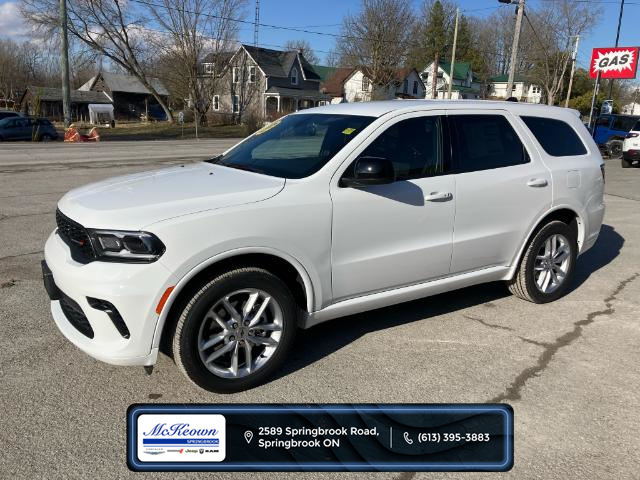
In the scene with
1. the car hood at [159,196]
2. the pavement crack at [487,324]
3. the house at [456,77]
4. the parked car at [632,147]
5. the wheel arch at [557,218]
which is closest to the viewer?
the car hood at [159,196]

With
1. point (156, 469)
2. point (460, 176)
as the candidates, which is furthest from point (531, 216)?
point (156, 469)

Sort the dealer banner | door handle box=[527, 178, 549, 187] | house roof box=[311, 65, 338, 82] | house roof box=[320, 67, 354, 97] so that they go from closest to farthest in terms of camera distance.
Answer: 1. the dealer banner
2. door handle box=[527, 178, 549, 187]
3. house roof box=[320, 67, 354, 97]
4. house roof box=[311, 65, 338, 82]

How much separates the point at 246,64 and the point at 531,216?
190 ft

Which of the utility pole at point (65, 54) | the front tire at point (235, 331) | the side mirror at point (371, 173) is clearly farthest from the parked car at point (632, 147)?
the utility pole at point (65, 54)

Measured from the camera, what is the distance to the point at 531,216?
4707 millimetres

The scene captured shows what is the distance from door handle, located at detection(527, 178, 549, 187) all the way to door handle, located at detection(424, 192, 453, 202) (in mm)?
971

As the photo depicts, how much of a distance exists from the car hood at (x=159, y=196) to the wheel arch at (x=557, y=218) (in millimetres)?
2410

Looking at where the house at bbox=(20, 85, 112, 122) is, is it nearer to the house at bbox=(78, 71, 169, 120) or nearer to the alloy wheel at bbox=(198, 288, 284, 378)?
the house at bbox=(78, 71, 169, 120)

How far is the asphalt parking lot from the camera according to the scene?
286 centimetres

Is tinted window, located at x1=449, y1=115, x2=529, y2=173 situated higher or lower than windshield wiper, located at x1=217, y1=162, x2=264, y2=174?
higher

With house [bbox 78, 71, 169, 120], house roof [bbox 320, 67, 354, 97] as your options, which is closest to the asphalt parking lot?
house roof [bbox 320, 67, 354, 97]

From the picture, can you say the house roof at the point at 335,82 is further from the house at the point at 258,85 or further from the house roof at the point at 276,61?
the house at the point at 258,85

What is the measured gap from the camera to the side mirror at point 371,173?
3.50 m

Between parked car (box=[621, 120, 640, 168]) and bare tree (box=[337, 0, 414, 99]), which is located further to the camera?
bare tree (box=[337, 0, 414, 99])
